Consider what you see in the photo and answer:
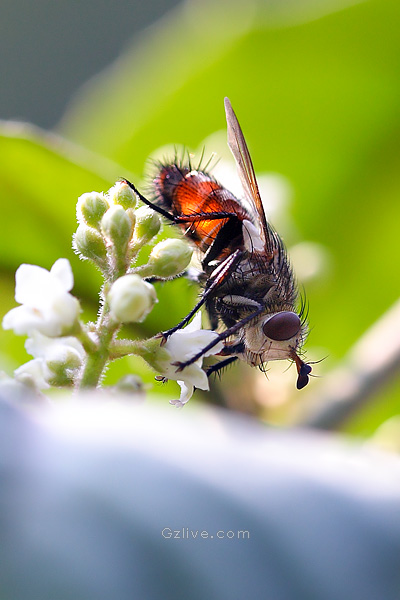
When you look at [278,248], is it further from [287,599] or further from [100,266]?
[287,599]

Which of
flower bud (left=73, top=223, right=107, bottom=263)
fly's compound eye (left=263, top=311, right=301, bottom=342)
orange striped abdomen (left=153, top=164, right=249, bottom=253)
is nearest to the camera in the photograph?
flower bud (left=73, top=223, right=107, bottom=263)

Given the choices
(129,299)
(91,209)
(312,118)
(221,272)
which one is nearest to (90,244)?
(91,209)

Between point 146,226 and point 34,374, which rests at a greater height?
point 146,226

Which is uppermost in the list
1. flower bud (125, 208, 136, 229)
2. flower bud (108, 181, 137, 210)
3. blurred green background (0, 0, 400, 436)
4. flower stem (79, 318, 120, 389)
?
blurred green background (0, 0, 400, 436)

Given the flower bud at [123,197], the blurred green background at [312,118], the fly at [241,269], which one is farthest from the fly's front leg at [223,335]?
the blurred green background at [312,118]

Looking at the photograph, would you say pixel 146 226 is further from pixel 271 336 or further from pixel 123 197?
pixel 271 336

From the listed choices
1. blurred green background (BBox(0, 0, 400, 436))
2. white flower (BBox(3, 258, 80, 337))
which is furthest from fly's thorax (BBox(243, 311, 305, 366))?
blurred green background (BBox(0, 0, 400, 436))

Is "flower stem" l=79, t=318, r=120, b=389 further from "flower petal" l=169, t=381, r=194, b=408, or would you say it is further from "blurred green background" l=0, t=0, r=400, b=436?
"blurred green background" l=0, t=0, r=400, b=436

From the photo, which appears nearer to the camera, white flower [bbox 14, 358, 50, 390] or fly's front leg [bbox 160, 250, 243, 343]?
white flower [bbox 14, 358, 50, 390]
